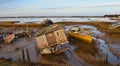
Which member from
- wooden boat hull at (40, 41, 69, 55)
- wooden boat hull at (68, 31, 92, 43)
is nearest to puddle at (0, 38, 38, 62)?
wooden boat hull at (40, 41, 69, 55)

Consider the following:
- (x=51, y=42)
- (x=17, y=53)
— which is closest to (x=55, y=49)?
(x=51, y=42)

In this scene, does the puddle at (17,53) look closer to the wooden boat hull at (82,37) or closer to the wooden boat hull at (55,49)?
the wooden boat hull at (55,49)

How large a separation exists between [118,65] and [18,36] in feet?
100

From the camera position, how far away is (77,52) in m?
25.8

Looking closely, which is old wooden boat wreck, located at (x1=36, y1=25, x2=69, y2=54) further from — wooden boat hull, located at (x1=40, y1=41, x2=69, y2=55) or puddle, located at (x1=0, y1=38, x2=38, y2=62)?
puddle, located at (x1=0, y1=38, x2=38, y2=62)

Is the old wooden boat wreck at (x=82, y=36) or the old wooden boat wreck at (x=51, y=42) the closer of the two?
the old wooden boat wreck at (x=51, y=42)

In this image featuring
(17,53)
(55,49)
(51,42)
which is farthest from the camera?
(17,53)

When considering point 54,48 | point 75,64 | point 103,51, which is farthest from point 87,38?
point 75,64

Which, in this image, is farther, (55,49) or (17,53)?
(17,53)

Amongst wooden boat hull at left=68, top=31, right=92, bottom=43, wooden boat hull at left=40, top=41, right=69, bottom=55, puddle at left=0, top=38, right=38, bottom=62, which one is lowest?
puddle at left=0, top=38, right=38, bottom=62

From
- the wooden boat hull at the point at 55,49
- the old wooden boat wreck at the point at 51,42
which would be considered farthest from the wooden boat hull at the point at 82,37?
the wooden boat hull at the point at 55,49

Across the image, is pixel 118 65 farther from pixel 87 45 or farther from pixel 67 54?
pixel 87 45

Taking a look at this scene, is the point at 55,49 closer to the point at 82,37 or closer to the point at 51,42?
the point at 51,42

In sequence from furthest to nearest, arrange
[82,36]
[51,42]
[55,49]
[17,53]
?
[82,36] < [17,53] < [51,42] < [55,49]
